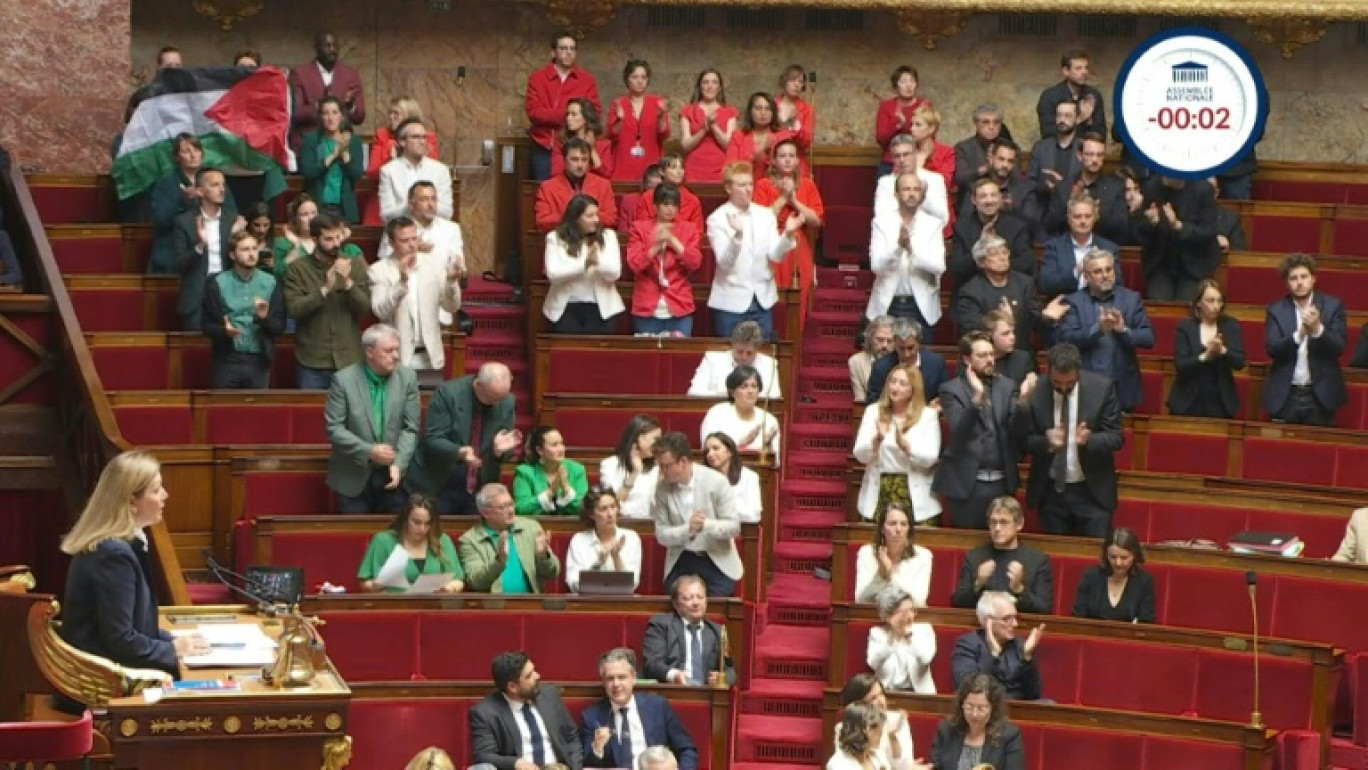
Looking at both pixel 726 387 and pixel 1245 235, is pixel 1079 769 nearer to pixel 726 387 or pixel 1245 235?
pixel 726 387

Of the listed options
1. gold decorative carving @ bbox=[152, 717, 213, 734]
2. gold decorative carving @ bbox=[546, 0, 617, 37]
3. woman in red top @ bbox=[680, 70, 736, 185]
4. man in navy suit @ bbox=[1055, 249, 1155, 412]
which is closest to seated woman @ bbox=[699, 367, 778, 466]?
man in navy suit @ bbox=[1055, 249, 1155, 412]

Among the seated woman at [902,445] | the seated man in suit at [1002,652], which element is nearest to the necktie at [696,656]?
the seated man in suit at [1002,652]

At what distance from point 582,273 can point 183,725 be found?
5.08 metres

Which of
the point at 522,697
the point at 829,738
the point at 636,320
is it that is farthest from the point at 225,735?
the point at 636,320

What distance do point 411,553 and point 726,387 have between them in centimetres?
163

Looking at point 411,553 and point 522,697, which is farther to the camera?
point 411,553

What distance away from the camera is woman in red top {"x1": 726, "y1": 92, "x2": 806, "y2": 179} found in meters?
10.7

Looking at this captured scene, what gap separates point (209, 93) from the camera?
1027 centimetres

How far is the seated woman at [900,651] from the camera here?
25.0ft

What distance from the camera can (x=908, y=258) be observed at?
9.70 m

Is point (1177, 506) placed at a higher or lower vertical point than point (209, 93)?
lower

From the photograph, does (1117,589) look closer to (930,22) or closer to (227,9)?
(930,22)

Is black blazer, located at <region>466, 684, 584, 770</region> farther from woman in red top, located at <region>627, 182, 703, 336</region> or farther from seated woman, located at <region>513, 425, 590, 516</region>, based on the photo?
woman in red top, located at <region>627, 182, 703, 336</region>

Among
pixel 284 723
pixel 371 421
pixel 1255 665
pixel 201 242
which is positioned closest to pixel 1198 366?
pixel 1255 665
